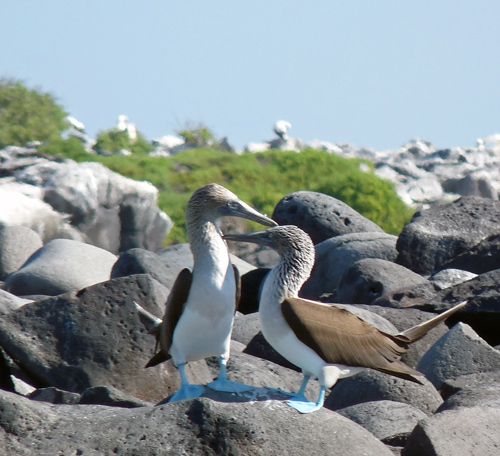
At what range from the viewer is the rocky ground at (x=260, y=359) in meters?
4.43

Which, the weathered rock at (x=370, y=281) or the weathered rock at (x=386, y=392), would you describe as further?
the weathered rock at (x=370, y=281)

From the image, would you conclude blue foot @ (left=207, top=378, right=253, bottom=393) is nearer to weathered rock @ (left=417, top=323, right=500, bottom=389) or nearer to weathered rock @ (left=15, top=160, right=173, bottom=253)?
weathered rock @ (left=417, top=323, right=500, bottom=389)

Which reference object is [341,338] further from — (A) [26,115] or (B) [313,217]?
(A) [26,115]

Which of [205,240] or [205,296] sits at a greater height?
[205,240]

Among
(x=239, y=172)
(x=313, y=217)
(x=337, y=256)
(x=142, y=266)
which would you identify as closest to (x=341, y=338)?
(x=142, y=266)

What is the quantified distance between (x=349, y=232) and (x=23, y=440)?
33.9 feet

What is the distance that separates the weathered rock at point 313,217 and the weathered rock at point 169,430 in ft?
30.6

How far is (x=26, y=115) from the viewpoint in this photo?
36219 mm

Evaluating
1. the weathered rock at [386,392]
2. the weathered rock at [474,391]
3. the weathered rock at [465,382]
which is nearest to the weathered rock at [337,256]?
the weathered rock at [386,392]

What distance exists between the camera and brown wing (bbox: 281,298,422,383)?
16.0 ft

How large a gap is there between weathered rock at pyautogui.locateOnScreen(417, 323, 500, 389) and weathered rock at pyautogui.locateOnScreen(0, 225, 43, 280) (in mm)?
8537

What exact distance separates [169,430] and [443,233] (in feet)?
31.3

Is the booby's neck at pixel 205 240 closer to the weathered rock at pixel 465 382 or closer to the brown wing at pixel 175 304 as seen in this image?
the brown wing at pixel 175 304

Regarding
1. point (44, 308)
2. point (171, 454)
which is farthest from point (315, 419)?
point (44, 308)
